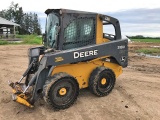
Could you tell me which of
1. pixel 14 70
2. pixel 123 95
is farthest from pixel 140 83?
pixel 14 70

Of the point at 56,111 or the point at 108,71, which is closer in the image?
the point at 56,111

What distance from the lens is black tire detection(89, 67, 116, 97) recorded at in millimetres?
6027

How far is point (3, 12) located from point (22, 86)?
66.4m

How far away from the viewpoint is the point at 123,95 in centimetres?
649

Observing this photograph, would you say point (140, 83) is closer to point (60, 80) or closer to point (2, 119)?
point (60, 80)

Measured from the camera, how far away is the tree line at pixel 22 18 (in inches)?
2625

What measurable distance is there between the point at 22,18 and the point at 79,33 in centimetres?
6513

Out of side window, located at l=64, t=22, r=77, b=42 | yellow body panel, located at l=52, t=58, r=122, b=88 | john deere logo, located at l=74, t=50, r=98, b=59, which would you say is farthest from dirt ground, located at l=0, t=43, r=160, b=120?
side window, located at l=64, t=22, r=77, b=42

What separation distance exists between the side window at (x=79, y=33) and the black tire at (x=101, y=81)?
74 cm

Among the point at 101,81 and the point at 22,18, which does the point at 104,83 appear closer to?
the point at 101,81

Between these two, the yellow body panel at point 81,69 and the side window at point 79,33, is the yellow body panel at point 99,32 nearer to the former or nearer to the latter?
the side window at point 79,33

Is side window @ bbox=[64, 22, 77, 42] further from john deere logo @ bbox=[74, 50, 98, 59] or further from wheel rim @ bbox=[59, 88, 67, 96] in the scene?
wheel rim @ bbox=[59, 88, 67, 96]

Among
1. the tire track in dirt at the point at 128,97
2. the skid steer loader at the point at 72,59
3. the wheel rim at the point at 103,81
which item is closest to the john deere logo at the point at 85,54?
the skid steer loader at the point at 72,59

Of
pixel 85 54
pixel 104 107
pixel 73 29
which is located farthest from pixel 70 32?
pixel 104 107
